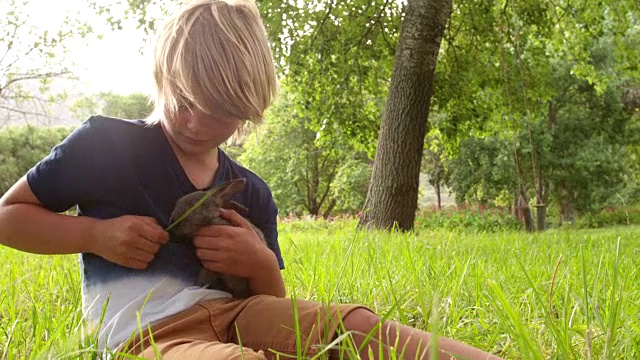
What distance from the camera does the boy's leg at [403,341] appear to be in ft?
4.17

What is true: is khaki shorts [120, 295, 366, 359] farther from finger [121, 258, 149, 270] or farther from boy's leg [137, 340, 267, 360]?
finger [121, 258, 149, 270]

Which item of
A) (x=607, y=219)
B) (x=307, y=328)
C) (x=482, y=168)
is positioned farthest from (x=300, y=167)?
(x=307, y=328)

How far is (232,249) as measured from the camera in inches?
65.8

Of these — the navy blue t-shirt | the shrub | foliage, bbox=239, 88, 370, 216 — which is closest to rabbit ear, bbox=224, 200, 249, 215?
the navy blue t-shirt

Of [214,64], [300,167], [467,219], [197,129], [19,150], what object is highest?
[214,64]

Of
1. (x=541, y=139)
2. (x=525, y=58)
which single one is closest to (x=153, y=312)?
(x=525, y=58)

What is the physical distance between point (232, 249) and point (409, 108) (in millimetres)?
5635

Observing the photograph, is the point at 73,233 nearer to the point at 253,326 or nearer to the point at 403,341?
the point at 253,326

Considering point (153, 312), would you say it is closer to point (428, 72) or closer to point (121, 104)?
point (428, 72)

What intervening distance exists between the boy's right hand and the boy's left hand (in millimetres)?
124

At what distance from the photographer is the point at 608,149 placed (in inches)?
980

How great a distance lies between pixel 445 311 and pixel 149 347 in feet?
3.68

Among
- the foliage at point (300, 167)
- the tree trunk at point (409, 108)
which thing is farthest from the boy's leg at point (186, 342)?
the foliage at point (300, 167)

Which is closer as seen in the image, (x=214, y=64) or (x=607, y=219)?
(x=214, y=64)
